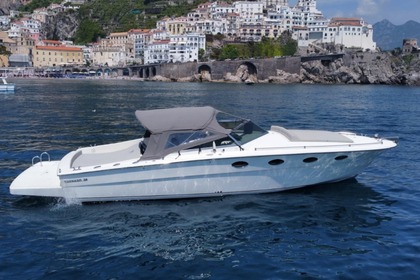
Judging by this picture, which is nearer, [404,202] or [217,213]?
[217,213]

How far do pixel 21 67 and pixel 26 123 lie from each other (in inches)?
5200

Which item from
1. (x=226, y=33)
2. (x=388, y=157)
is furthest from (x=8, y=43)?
(x=388, y=157)

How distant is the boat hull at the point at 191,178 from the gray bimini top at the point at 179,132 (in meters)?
0.57

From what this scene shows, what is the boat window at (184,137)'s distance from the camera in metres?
13.2

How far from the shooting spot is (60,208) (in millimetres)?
12922

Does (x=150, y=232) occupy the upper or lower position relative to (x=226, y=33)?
lower

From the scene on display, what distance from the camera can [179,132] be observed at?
43.8 ft

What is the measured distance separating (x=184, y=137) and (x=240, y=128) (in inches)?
79.6

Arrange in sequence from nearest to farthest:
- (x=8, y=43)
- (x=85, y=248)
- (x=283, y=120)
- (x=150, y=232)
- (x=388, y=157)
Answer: (x=85, y=248)
(x=150, y=232)
(x=388, y=157)
(x=283, y=120)
(x=8, y=43)

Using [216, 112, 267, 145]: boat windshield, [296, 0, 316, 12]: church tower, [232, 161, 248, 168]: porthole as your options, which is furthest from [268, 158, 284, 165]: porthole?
[296, 0, 316, 12]: church tower

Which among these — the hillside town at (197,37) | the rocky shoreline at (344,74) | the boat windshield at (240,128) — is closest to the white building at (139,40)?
the hillside town at (197,37)

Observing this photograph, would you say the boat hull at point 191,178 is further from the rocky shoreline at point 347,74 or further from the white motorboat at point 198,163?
the rocky shoreline at point 347,74

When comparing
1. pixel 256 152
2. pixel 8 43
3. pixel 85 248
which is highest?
pixel 8 43

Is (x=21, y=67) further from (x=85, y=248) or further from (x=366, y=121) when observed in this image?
(x=85, y=248)
